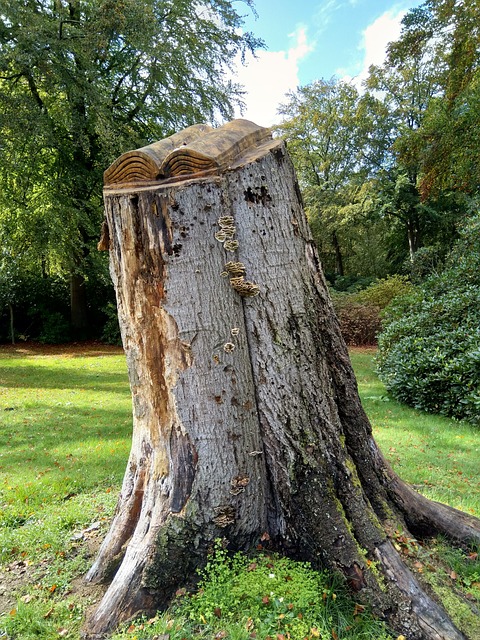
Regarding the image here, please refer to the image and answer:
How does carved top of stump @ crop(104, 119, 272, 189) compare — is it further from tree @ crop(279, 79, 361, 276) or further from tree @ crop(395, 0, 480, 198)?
tree @ crop(279, 79, 361, 276)

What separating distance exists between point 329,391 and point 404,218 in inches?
944

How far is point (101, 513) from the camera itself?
3318 millimetres

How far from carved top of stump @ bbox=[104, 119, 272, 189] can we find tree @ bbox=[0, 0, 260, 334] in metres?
12.1

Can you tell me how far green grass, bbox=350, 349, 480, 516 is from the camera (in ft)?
13.1

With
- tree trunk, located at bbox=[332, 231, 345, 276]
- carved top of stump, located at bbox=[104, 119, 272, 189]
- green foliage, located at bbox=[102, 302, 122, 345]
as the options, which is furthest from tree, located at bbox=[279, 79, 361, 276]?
carved top of stump, located at bbox=[104, 119, 272, 189]

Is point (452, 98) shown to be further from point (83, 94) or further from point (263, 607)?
point (263, 607)

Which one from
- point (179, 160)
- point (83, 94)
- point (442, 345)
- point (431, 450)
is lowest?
point (431, 450)

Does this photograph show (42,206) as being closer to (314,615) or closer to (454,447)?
(454,447)

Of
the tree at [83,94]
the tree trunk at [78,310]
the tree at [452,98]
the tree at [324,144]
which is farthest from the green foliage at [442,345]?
the tree at [324,144]

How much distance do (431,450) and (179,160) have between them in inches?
183

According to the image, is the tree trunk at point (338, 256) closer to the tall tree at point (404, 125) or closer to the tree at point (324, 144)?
the tree at point (324, 144)

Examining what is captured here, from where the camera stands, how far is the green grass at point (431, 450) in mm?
3979

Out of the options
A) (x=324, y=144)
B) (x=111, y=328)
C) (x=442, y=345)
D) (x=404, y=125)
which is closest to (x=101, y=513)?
(x=442, y=345)

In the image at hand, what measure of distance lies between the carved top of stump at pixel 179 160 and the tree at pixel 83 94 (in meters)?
12.1
